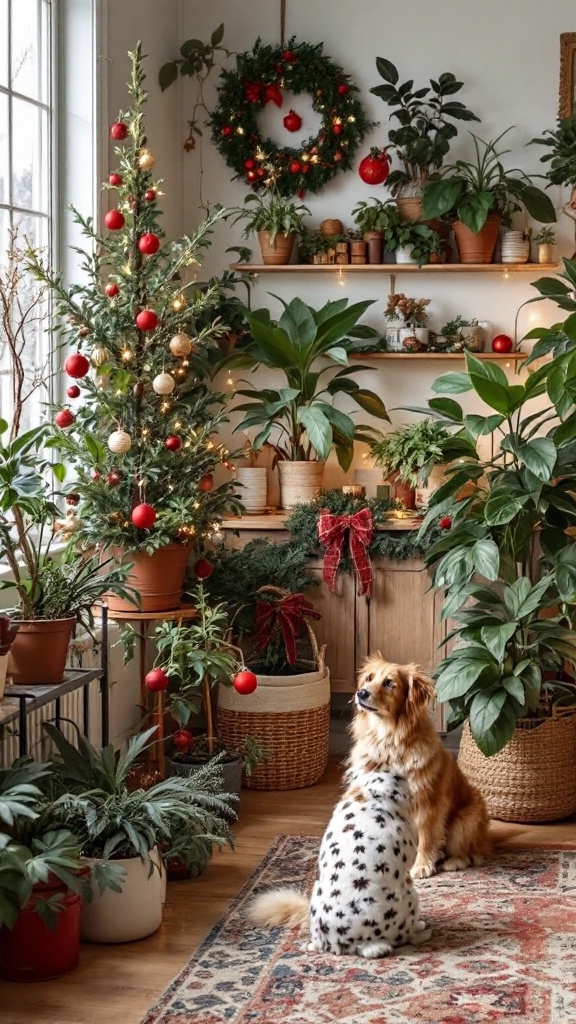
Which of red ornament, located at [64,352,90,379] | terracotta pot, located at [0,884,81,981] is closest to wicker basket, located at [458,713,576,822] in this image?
terracotta pot, located at [0,884,81,981]

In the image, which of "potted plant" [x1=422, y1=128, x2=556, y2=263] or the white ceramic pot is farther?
"potted plant" [x1=422, y1=128, x2=556, y2=263]

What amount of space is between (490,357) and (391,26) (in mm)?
1497

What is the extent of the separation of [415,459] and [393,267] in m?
0.90

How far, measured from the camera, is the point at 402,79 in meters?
5.51

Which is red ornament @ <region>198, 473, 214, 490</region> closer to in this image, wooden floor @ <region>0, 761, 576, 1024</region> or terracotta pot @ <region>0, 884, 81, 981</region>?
wooden floor @ <region>0, 761, 576, 1024</region>

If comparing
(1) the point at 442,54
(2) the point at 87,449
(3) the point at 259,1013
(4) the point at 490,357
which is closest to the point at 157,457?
(2) the point at 87,449

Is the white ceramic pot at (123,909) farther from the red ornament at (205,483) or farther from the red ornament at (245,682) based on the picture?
the red ornament at (205,483)

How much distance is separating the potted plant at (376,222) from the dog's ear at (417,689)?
7.46 ft

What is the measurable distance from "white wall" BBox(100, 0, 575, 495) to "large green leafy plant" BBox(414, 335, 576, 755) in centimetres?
99

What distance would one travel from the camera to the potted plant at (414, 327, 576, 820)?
419 centimetres

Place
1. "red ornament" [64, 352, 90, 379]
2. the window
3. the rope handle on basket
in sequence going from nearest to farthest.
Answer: "red ornament" [64, 352, 90, 379]
the window
the rope handle on basket

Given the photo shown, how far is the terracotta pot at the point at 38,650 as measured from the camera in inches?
135

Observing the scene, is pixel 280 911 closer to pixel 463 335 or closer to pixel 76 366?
pixel 76 366

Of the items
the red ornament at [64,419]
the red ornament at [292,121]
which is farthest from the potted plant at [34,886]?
the red ornament at [292,121]
